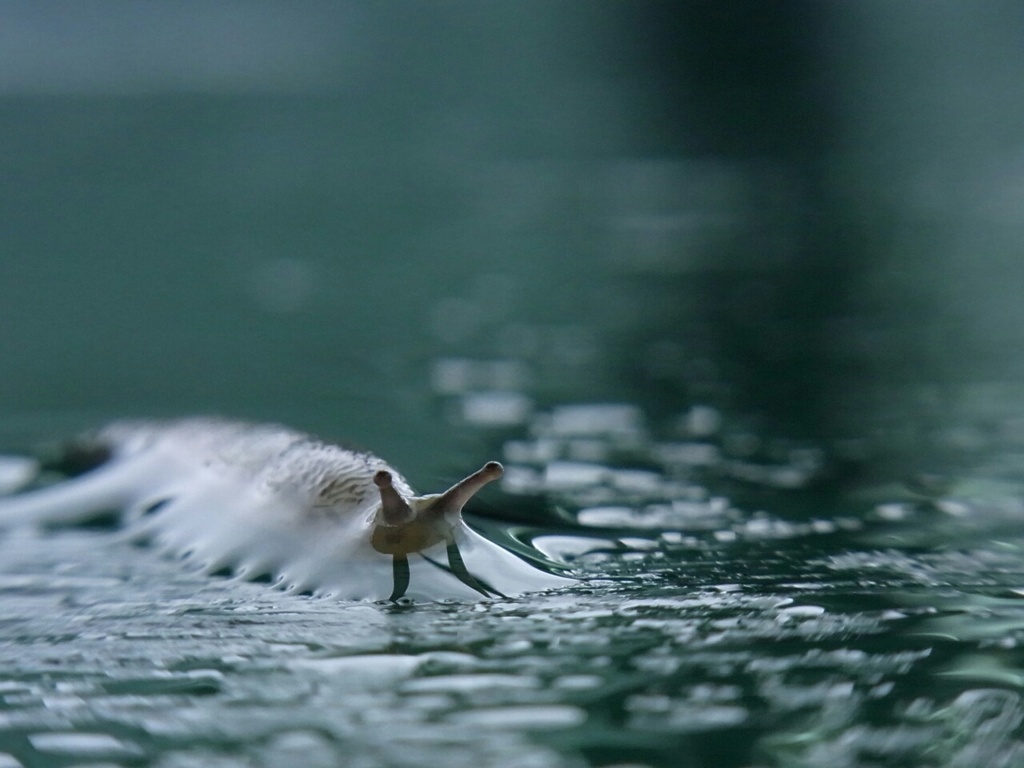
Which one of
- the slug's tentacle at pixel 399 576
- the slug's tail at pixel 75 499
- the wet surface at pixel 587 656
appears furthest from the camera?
the slug's tail at pixel 75 499

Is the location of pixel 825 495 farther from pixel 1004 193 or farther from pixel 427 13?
pixel 427 13

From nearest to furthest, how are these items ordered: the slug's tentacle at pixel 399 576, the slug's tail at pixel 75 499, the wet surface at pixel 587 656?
the wet surface at pixel 587 656 → the slug's tentacle at pixel 399 576 → the slug's tail at pixel 75 499

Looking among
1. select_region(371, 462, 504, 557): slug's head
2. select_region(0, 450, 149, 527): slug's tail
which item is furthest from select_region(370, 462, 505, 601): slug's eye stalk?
select_region(0, 450, 149, 527): slug's tail

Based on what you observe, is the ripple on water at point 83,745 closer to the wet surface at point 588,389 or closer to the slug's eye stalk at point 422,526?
the wet surface at point 588,389

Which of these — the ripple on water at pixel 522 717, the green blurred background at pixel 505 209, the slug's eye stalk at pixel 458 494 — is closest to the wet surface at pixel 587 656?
the ripple on water at pixel 522 717

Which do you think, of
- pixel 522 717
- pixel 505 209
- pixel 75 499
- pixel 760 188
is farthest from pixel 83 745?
pixel 760 188

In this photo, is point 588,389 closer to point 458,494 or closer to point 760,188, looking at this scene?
point 458,494

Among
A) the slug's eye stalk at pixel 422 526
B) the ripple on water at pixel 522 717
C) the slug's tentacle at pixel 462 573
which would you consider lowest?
the ripple on water at pixel 522 717
